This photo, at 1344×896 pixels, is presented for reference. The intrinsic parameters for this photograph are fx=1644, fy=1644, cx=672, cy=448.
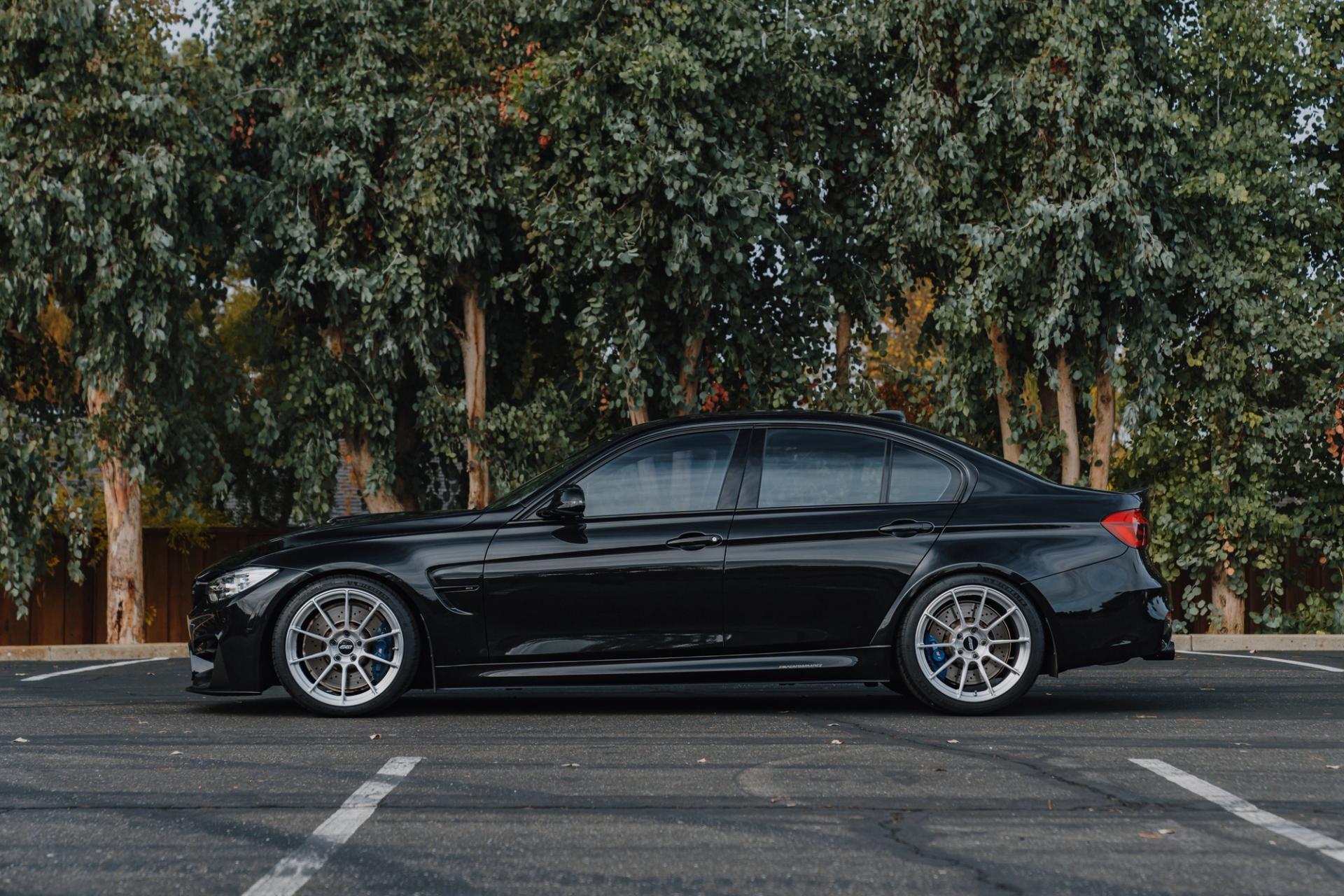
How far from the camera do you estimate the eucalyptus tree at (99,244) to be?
→ 49.0 feet

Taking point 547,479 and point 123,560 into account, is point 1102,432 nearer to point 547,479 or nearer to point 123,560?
point 123,560

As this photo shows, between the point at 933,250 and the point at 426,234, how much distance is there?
209 inches

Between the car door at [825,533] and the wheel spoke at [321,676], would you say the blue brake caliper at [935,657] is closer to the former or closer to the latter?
the car door at [825,533]

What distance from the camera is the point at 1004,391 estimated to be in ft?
58.2

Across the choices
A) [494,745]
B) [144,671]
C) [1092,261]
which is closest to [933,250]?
[1092,261]

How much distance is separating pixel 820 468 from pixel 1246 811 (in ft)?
10.6

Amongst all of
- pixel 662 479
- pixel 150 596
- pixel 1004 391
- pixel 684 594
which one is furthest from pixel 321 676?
pixel 150 596

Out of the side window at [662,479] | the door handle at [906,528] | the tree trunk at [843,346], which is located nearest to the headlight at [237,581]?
the side window at [662,479]

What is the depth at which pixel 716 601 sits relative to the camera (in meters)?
8.02

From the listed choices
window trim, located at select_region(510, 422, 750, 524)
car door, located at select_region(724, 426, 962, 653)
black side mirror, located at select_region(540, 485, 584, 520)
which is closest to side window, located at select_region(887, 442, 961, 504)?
car door, located at select_region(724, 426, 962, 653)

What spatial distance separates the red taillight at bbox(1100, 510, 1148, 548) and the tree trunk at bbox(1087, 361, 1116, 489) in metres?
9.85

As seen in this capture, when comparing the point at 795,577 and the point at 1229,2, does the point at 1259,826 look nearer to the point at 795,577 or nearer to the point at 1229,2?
the point at 795,577

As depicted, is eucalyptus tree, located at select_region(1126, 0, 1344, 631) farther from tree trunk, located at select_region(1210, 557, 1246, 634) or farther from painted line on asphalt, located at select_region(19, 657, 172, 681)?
painted line on asphalt, located at select_region(19, 657, 172, 681)

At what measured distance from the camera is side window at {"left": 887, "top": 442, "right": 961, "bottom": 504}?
27.2 ft
